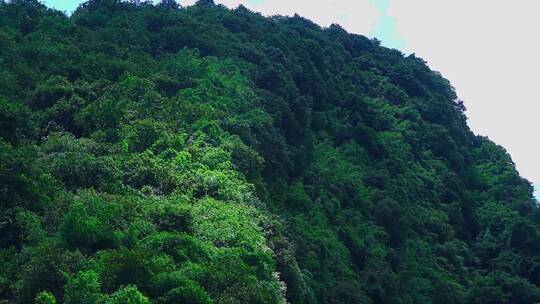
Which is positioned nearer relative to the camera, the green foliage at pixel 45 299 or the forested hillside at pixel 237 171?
the green foliage at pixel 45 299

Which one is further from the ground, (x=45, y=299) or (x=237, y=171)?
(x=237, y=171)

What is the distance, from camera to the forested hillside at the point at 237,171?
75.0 ft

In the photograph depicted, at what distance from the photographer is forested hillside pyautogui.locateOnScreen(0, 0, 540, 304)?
22859mm

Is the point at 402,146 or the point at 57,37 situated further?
the point at 402,146

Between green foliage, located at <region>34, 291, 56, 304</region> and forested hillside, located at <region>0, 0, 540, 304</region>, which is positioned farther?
forested hillside, located at <region>0, 0, 540, 304</region>

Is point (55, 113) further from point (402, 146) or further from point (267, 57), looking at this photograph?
point (402, 146)

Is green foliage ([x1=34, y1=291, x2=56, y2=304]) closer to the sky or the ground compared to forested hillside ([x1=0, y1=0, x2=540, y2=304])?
closer to the ground

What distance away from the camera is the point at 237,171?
3300 centimetres

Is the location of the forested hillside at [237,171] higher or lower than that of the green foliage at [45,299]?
higher

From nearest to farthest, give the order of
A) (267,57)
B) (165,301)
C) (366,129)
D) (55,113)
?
(165,301) → (55,113) → (267,57) → (366,129)

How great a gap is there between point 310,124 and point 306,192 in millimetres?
9621

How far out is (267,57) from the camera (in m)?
52.8

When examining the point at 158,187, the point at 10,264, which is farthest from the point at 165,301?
the point at 158,187

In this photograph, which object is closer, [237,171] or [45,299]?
[45,299]
